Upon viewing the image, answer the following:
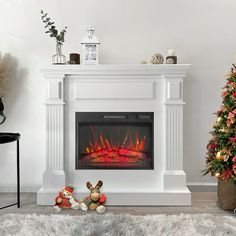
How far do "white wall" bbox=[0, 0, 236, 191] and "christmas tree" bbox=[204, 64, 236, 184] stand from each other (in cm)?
63

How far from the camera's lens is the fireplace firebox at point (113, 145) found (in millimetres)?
3424

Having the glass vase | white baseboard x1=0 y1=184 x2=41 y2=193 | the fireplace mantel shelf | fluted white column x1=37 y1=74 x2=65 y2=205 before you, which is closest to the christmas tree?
the fireplace mantel shelf

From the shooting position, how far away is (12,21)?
3.76m

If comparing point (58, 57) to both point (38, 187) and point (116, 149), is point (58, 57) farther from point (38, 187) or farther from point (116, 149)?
point (38, 187)

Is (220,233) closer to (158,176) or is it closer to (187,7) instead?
(158,176)

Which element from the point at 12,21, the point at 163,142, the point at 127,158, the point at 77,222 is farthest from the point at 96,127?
the point at 12,21

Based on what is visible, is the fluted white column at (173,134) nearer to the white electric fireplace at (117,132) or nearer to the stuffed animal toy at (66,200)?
the white electric fireplace at (117,132)

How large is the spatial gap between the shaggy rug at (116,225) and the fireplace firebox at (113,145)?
0.73m

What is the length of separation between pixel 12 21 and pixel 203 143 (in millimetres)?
2370

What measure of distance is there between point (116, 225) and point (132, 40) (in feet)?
6.51

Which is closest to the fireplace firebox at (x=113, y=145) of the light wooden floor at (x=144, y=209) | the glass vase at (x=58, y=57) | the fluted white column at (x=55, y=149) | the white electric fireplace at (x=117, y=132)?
the white electric fireplace at (x=117, y=132)

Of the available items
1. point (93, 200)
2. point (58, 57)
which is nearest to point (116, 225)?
point (93, 200)

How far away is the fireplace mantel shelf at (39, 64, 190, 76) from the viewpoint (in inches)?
130

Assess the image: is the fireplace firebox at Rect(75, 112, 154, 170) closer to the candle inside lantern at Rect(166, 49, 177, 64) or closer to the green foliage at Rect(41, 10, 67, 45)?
the candle inside lantern at Rect(166, 49, 177, 64)
